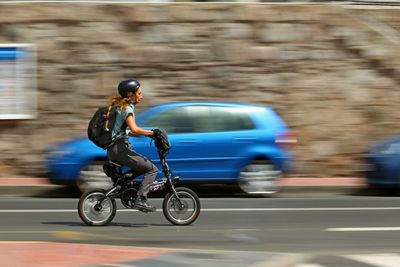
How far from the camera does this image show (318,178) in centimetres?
1691

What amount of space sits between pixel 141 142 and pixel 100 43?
4.69 metres

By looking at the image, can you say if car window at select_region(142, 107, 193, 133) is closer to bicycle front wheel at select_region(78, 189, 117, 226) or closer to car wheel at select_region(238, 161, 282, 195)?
car wheel at select_region(238, 161, 282, 195)

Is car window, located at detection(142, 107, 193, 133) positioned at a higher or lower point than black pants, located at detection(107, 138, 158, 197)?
higher

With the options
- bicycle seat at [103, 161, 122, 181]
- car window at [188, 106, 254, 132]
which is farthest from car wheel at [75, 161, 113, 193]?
bicycle seat at [103, 161, 122, 181]

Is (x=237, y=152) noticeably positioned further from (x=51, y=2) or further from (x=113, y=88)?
(x=51, y=2)

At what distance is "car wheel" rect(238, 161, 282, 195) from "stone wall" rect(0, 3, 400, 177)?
347 cm

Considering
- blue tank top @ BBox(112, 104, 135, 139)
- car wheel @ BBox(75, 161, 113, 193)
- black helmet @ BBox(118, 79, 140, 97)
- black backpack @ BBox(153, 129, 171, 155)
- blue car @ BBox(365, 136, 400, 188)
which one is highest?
blue car @ BBox(365, 136, 400, 188)

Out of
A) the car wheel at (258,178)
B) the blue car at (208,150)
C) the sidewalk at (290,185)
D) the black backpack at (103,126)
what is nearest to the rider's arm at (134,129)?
the black backpack at (103,126)

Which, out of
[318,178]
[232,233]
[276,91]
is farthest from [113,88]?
[232,233]

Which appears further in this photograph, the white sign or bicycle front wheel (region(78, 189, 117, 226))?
the white sign

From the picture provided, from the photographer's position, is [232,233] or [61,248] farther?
[232,233]

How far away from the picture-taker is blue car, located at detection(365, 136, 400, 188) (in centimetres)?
1369

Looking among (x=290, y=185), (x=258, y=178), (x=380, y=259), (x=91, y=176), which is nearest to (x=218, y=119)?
(x=258, y=178)

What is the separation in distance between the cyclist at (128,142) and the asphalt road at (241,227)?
492 mm
